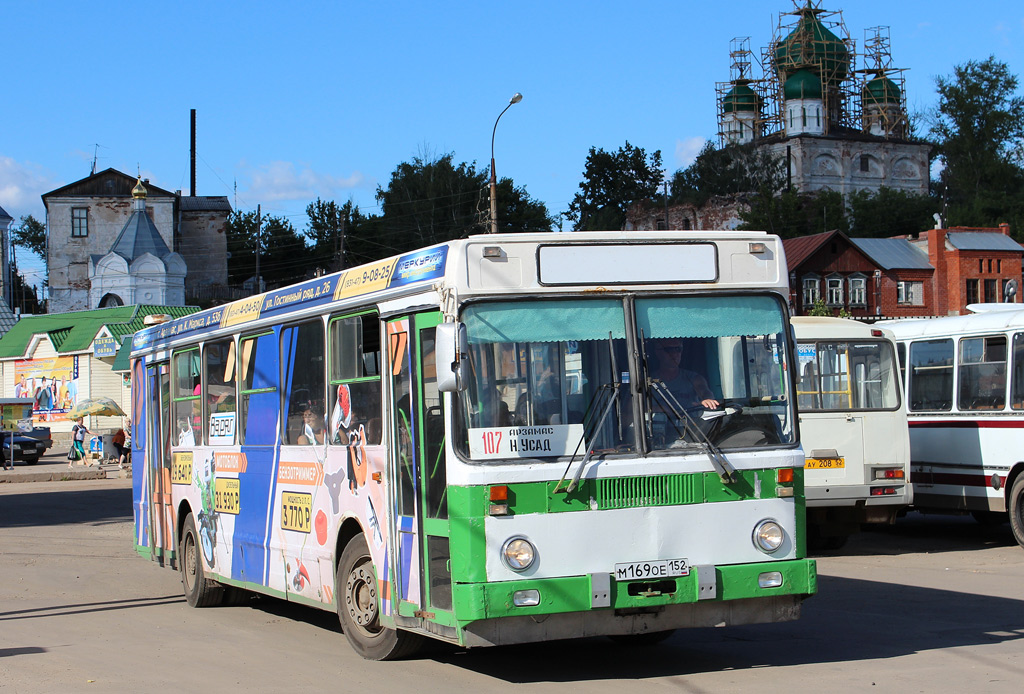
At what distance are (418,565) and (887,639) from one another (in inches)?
148

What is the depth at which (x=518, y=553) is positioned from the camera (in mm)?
7168

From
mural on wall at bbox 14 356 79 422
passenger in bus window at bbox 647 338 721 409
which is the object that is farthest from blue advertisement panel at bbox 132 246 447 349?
mural on wall at bbox 14 356 79 422

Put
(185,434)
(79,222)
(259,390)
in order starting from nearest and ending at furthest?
(259,390)
(185,434)
(79,222)

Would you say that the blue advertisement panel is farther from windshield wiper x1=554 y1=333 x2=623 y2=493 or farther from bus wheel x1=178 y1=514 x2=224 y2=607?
bus wheel x1=178 y1=514 x2=224 y2=607

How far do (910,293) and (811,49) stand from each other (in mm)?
28659

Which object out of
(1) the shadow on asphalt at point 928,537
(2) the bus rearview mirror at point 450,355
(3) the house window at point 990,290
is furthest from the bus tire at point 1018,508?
(3) the house window at point 990,290

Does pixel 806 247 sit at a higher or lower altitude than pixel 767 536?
higher

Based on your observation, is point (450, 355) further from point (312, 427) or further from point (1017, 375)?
point (1017, 375)

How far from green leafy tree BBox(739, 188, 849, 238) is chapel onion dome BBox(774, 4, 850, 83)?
12.4 meters

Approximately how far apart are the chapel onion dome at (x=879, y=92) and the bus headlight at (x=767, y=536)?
102925 mm

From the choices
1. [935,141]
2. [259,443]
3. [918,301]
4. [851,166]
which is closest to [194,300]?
[918,301]

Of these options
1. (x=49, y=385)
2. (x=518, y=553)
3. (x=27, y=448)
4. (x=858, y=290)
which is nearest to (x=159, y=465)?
(x=518, y=553)

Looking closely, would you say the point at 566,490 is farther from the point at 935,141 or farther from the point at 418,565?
the point at 935,141

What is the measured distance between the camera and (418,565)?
7.72 meters
